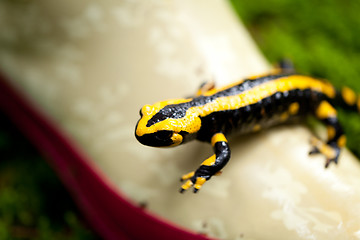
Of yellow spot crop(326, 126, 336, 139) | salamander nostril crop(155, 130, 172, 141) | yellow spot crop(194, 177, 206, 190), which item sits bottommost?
yellow spot crop(194, 177, 206, 190)

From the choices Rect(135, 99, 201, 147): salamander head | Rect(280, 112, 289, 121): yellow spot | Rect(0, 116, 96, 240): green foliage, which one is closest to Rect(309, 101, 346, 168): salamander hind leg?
Rect(280, 112, 289, 121): yellow spot

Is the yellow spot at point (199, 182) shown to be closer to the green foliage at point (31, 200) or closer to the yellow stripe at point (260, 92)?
the yellow stripe at point (260, 92)

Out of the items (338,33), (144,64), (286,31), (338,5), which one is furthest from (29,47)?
(338,5)

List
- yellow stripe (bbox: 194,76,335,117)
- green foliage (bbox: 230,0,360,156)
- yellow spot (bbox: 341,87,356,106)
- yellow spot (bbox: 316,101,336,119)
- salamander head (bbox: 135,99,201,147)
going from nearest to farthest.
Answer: salamander head (bbox: 135,99,201,147)
yellow stripe (bbox: 194,76,335,117)
yellow spot (bbox: 316,101,336,119)
yellow spot (bbox: 341,87,356,106)
green foliage (bbox: 230,0,360,156)

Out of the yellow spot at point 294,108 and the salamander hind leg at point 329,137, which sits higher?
the yellow spot at point 294,108

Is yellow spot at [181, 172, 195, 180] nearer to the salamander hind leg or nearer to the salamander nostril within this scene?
the salamander nostril

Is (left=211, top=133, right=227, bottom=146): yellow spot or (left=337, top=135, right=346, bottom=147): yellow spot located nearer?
(left=211, top=133, right=227, bottom=146): yellow spot

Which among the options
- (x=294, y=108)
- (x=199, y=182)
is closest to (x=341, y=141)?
(x=294, y=108)

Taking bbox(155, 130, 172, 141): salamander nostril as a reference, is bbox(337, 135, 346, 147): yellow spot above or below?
below

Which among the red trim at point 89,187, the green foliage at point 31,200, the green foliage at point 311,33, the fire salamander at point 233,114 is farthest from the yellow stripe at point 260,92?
the green foliage at point 31,200
